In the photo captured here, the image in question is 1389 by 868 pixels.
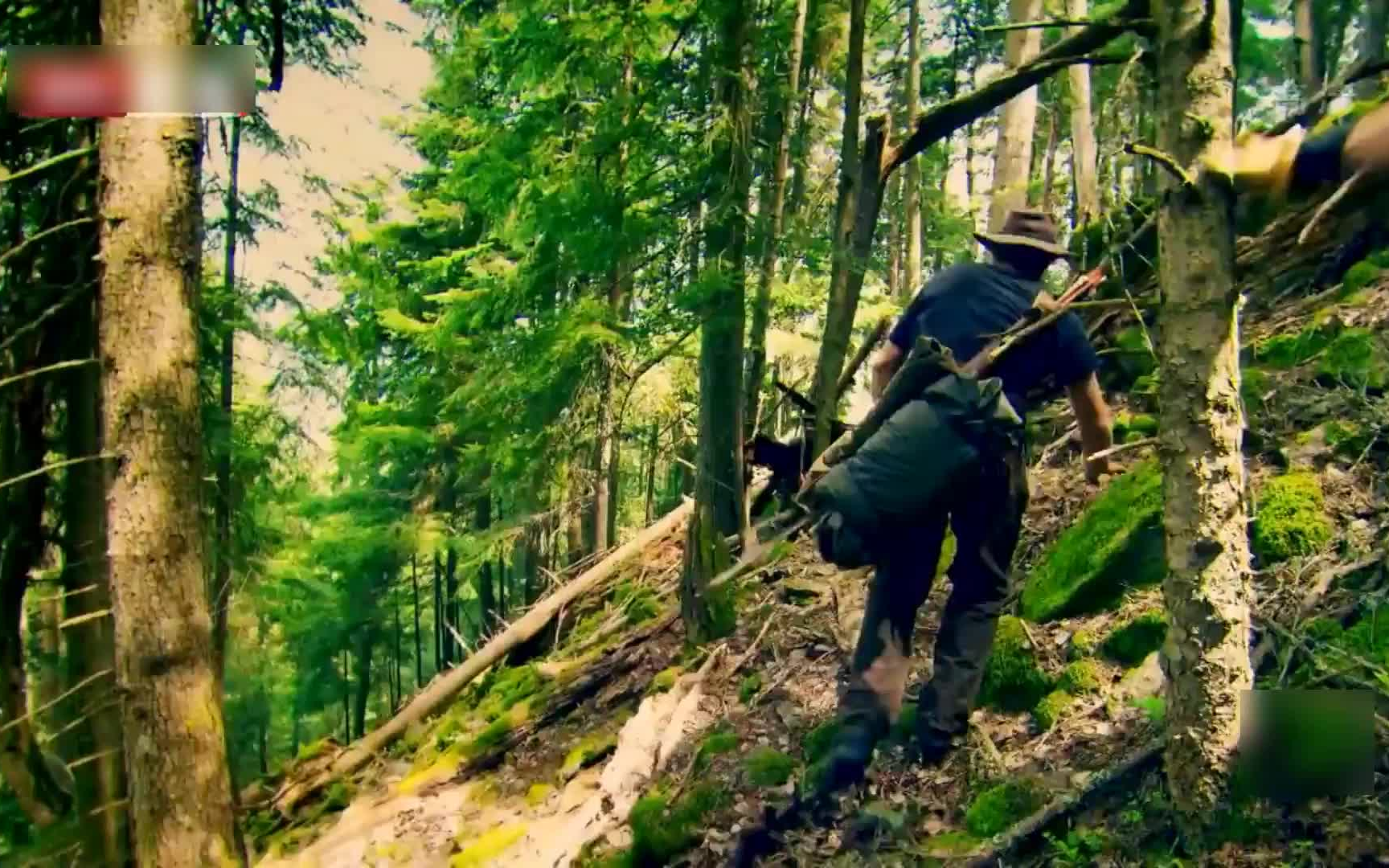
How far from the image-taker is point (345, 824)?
26.4 feet

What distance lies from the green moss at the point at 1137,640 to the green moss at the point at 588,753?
3551 mm

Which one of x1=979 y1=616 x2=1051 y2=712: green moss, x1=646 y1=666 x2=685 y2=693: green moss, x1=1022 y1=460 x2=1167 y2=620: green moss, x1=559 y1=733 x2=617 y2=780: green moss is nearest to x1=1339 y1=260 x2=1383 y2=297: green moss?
x1=1022 y1=460 x2=1167 y2=620: green moss

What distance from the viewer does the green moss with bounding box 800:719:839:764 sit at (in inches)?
195

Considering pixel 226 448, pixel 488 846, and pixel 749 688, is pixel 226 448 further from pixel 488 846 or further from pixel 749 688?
pixel 749 688

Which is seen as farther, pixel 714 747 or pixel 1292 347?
Answer: pixel 1292 347

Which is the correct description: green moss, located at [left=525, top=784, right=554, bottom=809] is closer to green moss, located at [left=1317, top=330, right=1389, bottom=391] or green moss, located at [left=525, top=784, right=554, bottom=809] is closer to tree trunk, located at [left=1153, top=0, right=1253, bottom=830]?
tree trunk, located at [left=1153, top=0, right=1253, bottom=830]

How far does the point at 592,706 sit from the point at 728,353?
3072mm

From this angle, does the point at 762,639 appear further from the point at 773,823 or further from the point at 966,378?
the point at 966,378

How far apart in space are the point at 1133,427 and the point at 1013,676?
2046 millimetres

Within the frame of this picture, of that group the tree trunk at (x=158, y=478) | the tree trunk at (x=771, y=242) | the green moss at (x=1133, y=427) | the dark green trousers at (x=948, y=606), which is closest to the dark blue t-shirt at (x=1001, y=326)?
the dark green trousers at (x=948, y=606)

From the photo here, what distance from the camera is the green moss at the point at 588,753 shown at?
6.89 m

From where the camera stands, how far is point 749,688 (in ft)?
20.3

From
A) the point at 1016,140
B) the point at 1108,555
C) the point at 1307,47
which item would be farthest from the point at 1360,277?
the point at 1307,47

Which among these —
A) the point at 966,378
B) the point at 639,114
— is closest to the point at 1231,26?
the point at 966,378
